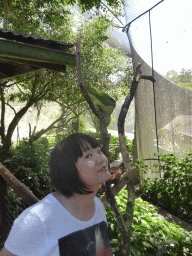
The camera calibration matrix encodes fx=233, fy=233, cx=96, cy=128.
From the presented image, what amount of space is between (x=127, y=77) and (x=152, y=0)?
479 cm

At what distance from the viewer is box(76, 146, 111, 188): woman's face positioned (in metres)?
0.79

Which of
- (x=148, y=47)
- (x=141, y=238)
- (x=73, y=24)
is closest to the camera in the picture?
(x=141, y=238)

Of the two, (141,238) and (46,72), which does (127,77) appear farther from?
(141,238)

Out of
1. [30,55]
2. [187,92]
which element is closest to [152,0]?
[187,92]

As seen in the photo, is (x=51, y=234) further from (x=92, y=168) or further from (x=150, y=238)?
(x=150, y=238)

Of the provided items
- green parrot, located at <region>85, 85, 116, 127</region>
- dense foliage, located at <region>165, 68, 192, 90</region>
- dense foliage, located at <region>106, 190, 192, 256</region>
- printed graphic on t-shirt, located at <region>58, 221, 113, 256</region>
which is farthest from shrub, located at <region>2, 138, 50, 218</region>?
printed graphic on t-shirt, located at <region>58, 221, 113, 256</region>

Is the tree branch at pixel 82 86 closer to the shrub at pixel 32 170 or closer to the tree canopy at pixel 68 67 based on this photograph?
the shrub at pixel 32 170

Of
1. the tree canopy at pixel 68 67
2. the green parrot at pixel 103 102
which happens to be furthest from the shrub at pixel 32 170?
the green parrot at pixel 103 102

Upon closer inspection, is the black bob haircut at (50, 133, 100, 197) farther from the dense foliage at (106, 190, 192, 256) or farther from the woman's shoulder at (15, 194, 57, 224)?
the dense foliage at (106, 190, 192, 256)

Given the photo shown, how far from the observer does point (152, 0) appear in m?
3.96

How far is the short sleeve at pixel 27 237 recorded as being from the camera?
2.24ft

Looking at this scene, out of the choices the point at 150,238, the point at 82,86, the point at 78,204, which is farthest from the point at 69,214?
the point at 150,238

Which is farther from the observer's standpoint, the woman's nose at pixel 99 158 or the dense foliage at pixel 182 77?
the dense foliage at pixel 182 77

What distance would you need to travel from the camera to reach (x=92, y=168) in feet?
2.63
